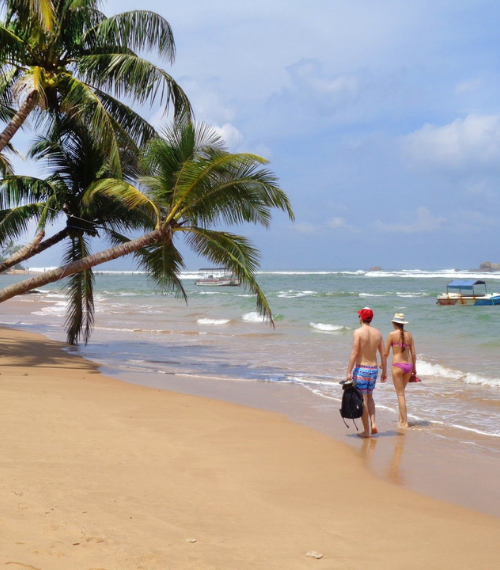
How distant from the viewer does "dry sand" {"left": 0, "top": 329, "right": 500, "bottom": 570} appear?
357 cm

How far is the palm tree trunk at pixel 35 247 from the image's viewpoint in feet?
43.4

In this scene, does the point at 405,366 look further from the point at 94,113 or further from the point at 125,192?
the point at 94,113

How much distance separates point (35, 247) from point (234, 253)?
447 cm

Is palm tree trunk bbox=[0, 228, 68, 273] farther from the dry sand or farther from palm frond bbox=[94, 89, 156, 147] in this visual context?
the dry sand

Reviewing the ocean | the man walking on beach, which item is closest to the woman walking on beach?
the ocean

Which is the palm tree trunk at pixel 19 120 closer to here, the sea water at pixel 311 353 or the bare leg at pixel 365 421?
the sea water at pixel 311 353

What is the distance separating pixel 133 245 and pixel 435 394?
5.79 meters

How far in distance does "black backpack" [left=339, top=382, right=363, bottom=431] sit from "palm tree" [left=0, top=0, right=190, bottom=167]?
700cm

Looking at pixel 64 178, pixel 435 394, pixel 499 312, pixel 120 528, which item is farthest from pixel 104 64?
pixel 499 312

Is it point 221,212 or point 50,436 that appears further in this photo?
point 221,212

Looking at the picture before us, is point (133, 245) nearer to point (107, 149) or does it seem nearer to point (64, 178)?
point (107, 149)

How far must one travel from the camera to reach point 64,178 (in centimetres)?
1395

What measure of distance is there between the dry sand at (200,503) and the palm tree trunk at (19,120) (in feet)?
19.5

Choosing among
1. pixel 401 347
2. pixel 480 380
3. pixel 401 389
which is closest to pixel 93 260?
pixel 401 347
